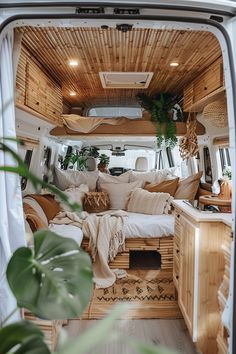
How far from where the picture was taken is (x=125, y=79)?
4.32 m

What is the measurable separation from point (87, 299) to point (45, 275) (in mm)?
106

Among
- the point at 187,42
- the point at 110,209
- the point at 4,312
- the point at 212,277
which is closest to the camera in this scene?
the point at 4,312

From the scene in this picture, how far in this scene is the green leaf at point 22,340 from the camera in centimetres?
64

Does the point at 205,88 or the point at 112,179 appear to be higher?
the point at 205,88

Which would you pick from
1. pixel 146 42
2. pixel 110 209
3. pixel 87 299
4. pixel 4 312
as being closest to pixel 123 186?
pixel 110 209

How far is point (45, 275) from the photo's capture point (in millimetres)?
766

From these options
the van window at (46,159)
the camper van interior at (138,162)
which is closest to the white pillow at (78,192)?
the camper van interior at (138,162)

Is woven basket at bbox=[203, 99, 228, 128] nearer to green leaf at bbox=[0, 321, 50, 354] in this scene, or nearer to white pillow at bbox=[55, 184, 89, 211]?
white pillow at bbox=[55, 184, 89, 211]

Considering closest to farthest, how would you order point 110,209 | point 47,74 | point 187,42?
point 187,42 < point 47,74 < point 110,209

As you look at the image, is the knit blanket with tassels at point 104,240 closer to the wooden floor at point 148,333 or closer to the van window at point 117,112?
the wooden floor at point 148,333

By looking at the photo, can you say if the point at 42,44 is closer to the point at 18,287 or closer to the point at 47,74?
the point at 47,74

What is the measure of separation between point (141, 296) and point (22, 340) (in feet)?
9.83

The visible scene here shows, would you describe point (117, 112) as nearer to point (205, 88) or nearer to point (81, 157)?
point (81, 157)

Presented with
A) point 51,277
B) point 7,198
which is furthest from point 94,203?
point 51,277
